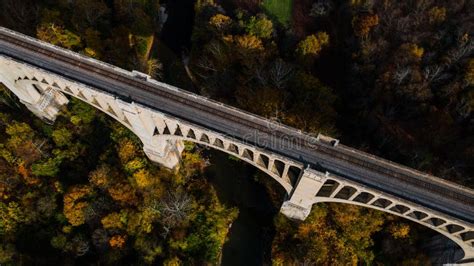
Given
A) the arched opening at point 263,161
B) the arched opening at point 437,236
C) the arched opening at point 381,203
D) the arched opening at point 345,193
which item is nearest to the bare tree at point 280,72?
the arched opening at point 263,161

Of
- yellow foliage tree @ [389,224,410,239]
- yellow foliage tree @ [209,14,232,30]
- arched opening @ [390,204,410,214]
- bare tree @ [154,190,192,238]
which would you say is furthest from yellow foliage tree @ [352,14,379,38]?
bare tree @ [154,190,192,238]

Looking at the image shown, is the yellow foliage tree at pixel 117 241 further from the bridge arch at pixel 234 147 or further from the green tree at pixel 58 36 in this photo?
the green tree at pixel 58 36

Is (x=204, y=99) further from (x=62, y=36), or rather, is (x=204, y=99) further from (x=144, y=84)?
(x=62, y=36)

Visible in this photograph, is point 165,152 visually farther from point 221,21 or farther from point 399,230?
point 399,230

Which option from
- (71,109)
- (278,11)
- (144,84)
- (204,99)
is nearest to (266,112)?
(204,99)

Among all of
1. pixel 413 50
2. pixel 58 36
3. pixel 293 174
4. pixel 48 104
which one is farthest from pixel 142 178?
pixel 413 50

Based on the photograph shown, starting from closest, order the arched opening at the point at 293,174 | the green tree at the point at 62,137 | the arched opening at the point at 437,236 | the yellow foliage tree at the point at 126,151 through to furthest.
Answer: the arched opening at the point at 437,236, the arched opening at the point at 293,174, the yellow foliage tree at the point at 126,151, the green tree at the point at 62,137
